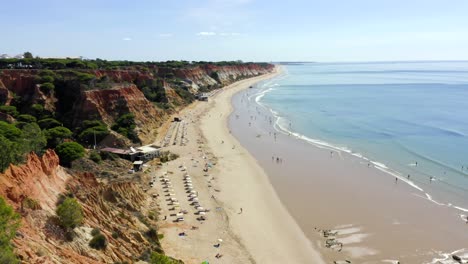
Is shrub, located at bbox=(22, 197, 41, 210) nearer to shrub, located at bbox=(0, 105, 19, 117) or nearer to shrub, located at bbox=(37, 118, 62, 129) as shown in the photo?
shrub, located at bbox=(37, 118, 62, 129)

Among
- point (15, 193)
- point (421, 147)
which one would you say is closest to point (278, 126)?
point (421, 147)

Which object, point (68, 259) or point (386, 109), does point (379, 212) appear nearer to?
point (68, 259)

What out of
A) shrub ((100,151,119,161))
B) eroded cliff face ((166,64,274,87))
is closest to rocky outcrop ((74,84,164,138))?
shrub ((100,151,119,161))

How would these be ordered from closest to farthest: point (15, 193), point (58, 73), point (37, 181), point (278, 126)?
point (15, 193) < point (37, 181) < point (58, 73) < point (278, 126)

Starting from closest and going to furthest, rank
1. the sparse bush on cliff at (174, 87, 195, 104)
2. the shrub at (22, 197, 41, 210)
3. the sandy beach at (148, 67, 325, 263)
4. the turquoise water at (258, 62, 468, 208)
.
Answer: the shrub at (22, 197, 41, 210) < the sandy beach at (148, 67, 325, 263) < the turquoise water at (258, 62, 468, 208) < the sparse bush on cliff at (174, 87, 195, 104)

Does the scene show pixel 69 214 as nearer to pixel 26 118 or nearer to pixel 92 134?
pixel 92 134

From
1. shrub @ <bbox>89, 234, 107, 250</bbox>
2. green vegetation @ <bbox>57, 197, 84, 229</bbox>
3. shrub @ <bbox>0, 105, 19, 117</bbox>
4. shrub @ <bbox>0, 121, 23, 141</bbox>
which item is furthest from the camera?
shrub @ <bbox>0, 105, 19, 117</bbox>
